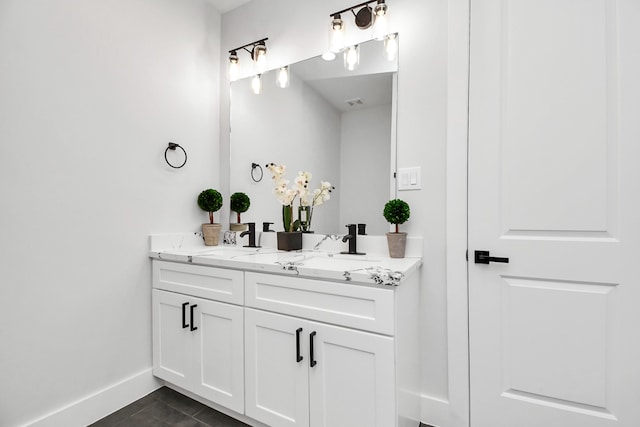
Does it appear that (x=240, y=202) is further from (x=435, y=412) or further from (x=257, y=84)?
(x=435, y=412)

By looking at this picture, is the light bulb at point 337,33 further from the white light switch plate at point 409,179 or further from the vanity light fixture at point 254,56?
the white light switch plate at point 409,179

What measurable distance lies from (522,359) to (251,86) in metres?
2.29

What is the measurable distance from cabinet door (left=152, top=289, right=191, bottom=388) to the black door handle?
1561 mm

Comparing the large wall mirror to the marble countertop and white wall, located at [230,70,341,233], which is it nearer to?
white wall, located at [230,70,341,233]

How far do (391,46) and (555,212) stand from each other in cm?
116

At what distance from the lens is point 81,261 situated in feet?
5.08

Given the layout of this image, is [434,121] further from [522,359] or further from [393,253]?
[522,359]

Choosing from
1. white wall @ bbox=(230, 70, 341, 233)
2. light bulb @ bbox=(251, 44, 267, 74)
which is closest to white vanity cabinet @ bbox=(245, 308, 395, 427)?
Result: white wall @ bbox=(230, 70, 341, 233)

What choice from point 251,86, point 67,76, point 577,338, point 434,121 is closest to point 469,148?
point 434,121

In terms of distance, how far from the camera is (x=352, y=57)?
1.77 metres

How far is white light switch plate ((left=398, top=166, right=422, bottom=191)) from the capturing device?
1.61 m

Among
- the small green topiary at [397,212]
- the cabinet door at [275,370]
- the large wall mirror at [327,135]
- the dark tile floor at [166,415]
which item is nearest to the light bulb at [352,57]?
the large wall mirror at [327,135]

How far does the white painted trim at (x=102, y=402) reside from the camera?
1434 millimetres

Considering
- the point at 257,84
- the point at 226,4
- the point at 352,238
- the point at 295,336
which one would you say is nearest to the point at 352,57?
the point at 257,84
